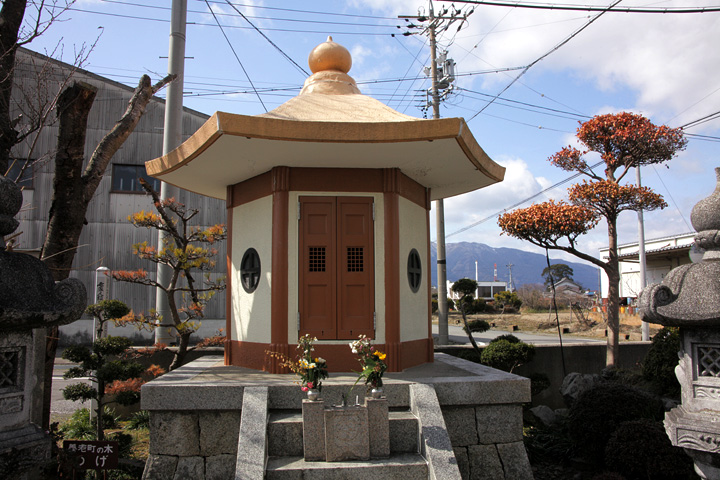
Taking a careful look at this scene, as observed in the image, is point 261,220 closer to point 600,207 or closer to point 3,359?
point 3,359

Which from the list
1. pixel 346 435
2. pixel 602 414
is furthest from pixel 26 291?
pixel 602 414

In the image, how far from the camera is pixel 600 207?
1116 centimetres

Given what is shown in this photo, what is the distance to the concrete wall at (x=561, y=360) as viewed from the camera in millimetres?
11023

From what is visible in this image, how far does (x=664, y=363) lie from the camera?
877 centimetres

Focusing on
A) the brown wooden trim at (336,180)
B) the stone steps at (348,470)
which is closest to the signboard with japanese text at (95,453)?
the stone steps at (348,470)

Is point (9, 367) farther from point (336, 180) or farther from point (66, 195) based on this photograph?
point (336, 180)

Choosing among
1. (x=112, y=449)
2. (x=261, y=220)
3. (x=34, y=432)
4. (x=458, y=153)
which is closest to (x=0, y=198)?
(x=34, y=432)

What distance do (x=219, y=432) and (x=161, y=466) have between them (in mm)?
737

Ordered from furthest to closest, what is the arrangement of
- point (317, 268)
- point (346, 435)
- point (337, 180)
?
point (337, 180) → point (317, 268) → point (346, 435)

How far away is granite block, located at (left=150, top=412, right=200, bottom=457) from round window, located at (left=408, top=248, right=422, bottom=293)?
3.69 meters

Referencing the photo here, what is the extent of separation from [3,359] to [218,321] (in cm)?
1698

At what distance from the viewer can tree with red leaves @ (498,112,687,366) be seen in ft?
34.3

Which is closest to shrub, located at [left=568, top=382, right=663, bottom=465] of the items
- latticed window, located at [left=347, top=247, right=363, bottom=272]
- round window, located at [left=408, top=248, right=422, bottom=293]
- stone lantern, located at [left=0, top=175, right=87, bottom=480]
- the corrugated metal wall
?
round window, located at [left=408, top=248, right=422, bottom=293]

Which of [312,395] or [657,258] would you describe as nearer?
[312,395]
